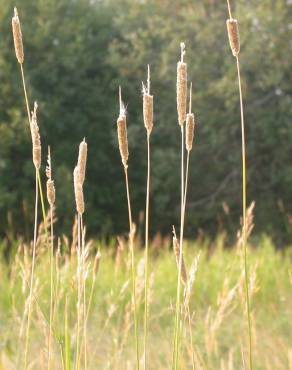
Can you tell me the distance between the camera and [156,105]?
17812 millimetres

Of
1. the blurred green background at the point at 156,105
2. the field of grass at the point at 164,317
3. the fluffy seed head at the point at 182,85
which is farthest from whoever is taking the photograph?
the blurred green background at the point at 156,105

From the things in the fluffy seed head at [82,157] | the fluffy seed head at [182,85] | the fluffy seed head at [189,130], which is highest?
the fluffy seed head at [182,85]

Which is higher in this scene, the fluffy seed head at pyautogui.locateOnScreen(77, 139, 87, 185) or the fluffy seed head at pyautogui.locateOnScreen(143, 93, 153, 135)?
the fluffy seed head at pyautogui.locateOnScreen(143, 93, 153, 135)

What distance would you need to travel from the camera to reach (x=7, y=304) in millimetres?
5594

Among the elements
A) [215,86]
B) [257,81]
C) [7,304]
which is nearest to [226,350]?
[7,304]

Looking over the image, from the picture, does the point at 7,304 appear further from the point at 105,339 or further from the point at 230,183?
the point at 230,183

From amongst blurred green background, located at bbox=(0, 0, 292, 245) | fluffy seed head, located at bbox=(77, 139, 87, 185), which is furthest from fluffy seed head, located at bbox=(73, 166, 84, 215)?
blurred green background, located at bbox=(0, 0, 292, 245)

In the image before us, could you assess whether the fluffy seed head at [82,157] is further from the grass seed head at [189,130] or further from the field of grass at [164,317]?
the field of grass at [164,317]

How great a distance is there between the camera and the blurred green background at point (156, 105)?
16.2 m

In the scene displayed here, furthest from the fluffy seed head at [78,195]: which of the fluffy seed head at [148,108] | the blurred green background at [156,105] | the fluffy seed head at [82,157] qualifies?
the blurred green background at [156,105]

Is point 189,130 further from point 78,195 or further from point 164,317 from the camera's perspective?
point 164,317

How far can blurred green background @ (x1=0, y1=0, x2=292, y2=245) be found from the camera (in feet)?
53.2

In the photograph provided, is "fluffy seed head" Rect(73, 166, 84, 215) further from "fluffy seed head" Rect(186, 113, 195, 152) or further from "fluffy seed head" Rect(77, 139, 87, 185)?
"fluffy seed head" Rect(186, 113, 195, 152)

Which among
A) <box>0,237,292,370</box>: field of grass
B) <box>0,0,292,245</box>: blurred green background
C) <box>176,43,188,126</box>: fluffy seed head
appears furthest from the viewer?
<box>0,0,292,245</box>: blurred green background
